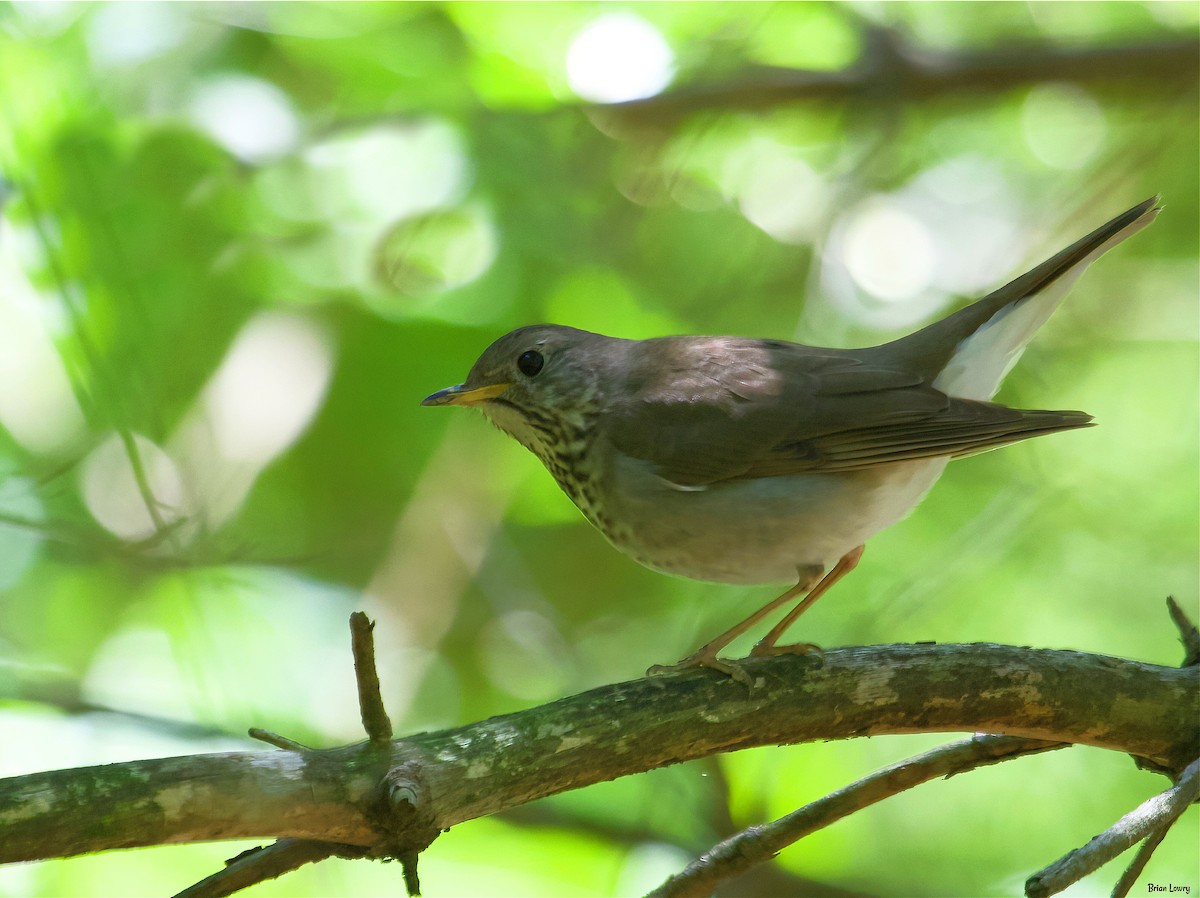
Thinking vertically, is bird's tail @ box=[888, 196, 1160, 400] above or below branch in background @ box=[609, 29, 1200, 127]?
below

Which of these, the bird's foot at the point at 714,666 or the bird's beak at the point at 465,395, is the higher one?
the bird's beak at the point at 465,395

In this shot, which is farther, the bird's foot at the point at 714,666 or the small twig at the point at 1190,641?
the small twig at the point at 1190,641

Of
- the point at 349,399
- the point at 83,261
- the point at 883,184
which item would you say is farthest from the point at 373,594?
the point at 883,184

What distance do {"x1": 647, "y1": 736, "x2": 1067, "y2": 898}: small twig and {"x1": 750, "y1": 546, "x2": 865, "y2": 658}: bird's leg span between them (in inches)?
18.9

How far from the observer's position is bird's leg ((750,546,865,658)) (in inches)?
126

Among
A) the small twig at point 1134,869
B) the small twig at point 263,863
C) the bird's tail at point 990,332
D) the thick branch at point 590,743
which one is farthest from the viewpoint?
the bird's tail at point 990,332

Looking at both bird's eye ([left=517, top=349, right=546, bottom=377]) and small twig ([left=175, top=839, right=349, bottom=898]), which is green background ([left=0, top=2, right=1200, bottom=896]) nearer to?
bird's eye ([left=517, top=349, right=546, bottom=377])

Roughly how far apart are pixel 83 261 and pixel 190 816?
3.54 metres

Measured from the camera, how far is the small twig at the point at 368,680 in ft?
7.09

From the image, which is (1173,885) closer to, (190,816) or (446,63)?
(190,816)

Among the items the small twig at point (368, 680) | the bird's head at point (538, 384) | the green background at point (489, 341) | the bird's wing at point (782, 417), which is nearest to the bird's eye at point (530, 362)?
the bird's head at point (538, 384)

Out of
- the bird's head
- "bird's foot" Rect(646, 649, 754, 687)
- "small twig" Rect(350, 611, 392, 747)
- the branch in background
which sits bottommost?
"small twig" Rect(350, 611, 392, 747)

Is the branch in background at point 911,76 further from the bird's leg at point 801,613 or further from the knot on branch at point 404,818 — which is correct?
the knot on branch at point 404,818

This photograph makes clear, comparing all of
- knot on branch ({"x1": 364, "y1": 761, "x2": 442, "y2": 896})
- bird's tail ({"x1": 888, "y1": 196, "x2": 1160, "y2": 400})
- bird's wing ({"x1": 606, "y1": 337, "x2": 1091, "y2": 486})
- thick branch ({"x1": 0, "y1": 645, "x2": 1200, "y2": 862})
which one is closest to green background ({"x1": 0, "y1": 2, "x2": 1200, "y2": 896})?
bird's tail ({"x1": 888, "y1": 196, "x2": 1160, "y2": 400})
